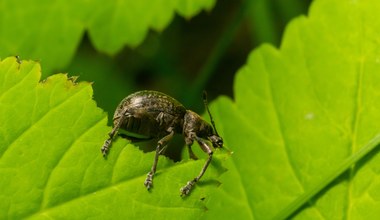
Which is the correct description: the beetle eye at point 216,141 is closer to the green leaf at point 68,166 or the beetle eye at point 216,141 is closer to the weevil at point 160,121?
the weevil at point 160,121

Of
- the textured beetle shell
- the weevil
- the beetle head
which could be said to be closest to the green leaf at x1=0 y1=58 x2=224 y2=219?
the weevil

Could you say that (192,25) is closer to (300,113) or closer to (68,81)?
(300,113)

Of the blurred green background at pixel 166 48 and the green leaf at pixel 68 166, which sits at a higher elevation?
the blurred green background at pixel 166 48

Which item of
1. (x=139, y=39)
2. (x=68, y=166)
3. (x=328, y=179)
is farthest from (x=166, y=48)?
(x=68, y=166)

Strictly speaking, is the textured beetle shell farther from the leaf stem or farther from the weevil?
the leaf stem

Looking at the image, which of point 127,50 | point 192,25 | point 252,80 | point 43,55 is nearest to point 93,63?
point 127,50

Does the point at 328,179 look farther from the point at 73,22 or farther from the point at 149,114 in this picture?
the point at 73,22

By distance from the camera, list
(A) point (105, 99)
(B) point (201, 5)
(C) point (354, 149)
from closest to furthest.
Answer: (C) point (354, 149) → (B) point (201, 5) → (A) point (105, 99)

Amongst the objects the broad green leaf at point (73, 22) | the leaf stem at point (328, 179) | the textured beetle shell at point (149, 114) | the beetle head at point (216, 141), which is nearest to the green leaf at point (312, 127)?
the leaf stem at point (328, 179)
